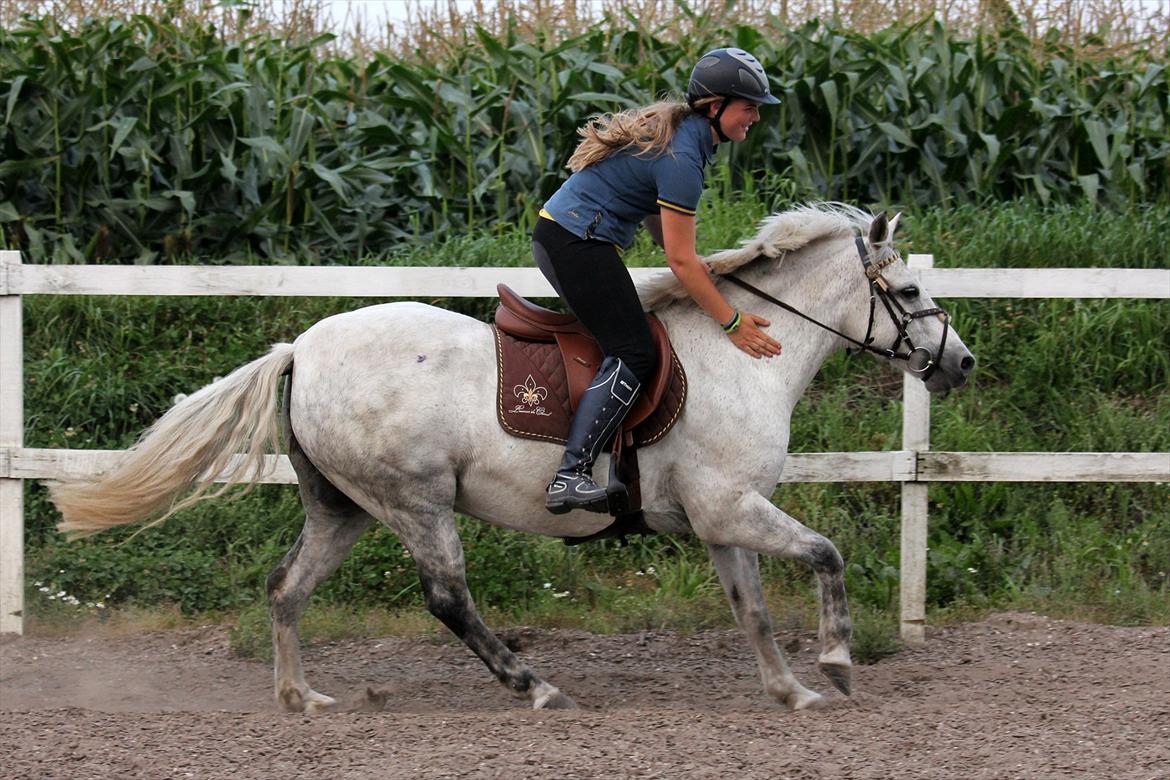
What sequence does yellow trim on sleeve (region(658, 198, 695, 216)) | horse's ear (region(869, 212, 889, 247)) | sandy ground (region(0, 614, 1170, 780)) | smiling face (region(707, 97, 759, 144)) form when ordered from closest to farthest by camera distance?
sandy ground (region(0, 614, 1170, 780)), yellow trim on sleeve (region(658, 198, 695, 216)), smiling face (region(707, 97, 759, 144)), horse's ear (region(869, 212, 889, 247))

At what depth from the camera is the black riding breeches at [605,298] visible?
485cm

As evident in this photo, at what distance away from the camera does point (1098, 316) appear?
7.68 meters

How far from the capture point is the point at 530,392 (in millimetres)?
4941

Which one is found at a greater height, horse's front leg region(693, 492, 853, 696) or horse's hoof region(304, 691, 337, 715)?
horse's front leg region(693, 492, 853, 696)

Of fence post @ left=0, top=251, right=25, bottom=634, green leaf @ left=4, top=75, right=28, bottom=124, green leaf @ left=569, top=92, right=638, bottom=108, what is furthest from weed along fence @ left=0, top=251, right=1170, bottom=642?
green leaf @ left=569, top=92, right=638, bottom=108

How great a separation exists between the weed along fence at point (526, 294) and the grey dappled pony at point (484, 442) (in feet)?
3.32

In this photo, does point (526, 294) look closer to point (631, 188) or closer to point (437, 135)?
point (631, 188)

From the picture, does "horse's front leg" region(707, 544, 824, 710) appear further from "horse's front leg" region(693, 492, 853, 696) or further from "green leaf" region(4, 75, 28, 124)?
"green leaf" region(4, 75, 28, 124)

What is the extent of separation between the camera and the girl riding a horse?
4.76m

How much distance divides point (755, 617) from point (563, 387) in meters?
1.26

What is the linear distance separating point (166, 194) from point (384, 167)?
58.3 inches

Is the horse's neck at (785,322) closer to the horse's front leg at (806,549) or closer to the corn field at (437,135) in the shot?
the horse's front leg at (806,549)

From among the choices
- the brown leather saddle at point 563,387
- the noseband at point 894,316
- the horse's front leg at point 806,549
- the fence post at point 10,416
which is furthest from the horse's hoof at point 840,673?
the fence post at point 10,416

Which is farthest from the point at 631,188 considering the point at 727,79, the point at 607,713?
the point at 607,713
